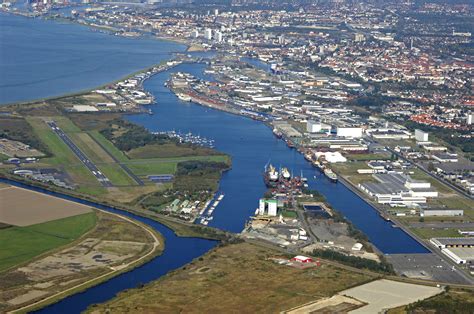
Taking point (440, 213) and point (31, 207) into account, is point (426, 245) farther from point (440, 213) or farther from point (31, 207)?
point (31, 207)

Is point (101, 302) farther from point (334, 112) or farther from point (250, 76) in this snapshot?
point (250, 76)

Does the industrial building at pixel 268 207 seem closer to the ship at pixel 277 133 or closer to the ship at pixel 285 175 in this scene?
the ship at pixel 285 175

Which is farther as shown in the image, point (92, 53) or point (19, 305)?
point (92, 53)

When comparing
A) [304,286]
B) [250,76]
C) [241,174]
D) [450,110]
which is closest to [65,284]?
[304,286]

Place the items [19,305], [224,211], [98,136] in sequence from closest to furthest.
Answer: [19,305]
[224,211]
[98,136]

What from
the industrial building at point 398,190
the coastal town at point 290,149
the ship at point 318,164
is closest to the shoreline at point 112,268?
the coastal town at point 290,149

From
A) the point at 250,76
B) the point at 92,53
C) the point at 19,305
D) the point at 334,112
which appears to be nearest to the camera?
the point at 19,305
